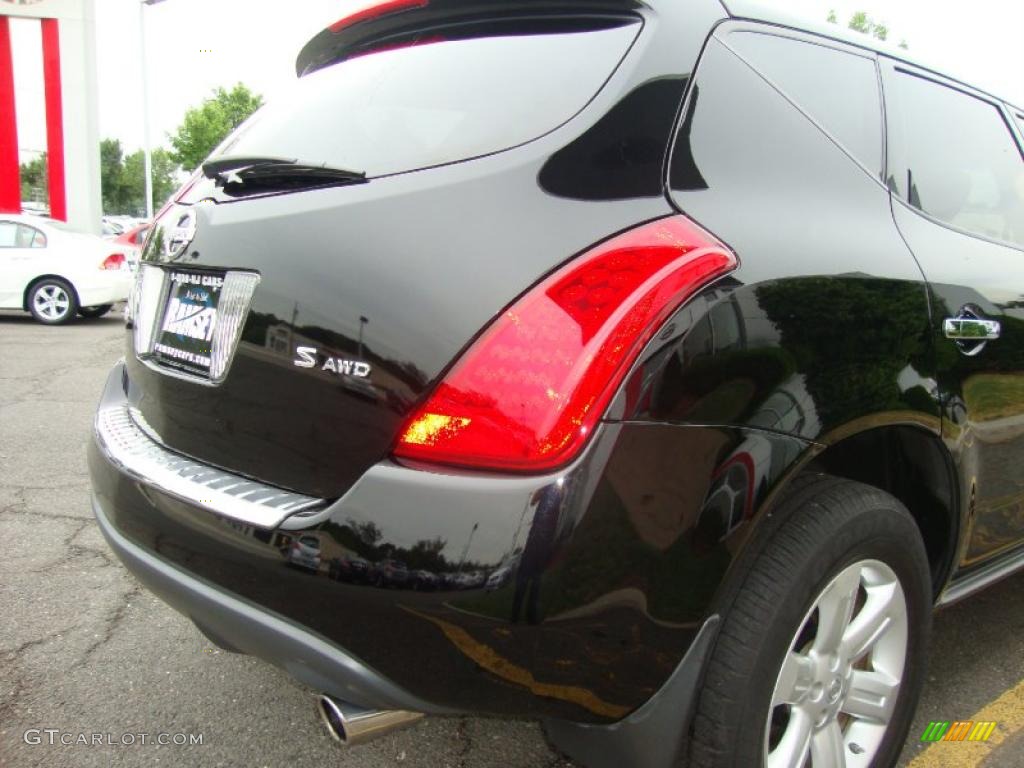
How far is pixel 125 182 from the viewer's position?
66938mm

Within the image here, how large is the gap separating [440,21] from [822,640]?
1.55 m

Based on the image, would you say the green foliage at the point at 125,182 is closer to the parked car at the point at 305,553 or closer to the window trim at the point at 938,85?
the window trim at the point at 938,85

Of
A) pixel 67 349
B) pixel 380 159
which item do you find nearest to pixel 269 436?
pixel 380 159

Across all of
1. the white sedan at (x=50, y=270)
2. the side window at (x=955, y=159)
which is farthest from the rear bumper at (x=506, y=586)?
the white sedan at (x=50, y=270)

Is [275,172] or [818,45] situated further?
[818,45]

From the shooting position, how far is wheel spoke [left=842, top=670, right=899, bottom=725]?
5.71ft

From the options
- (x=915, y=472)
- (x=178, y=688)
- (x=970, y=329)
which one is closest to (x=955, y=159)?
(x=970, y=329)

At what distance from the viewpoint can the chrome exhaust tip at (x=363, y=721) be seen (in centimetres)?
145

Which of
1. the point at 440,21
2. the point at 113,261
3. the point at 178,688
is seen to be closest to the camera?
the point at 440,21

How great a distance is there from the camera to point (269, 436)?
153cm

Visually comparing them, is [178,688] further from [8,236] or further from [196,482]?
[8,236]

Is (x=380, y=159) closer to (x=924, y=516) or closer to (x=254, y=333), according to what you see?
(x=254, y=333)

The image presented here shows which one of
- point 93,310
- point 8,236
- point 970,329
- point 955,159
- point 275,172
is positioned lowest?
point 93,310

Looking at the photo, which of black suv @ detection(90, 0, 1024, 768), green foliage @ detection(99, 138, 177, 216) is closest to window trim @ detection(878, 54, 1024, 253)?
black suv @ detection(90, 0, 1024, 768)
